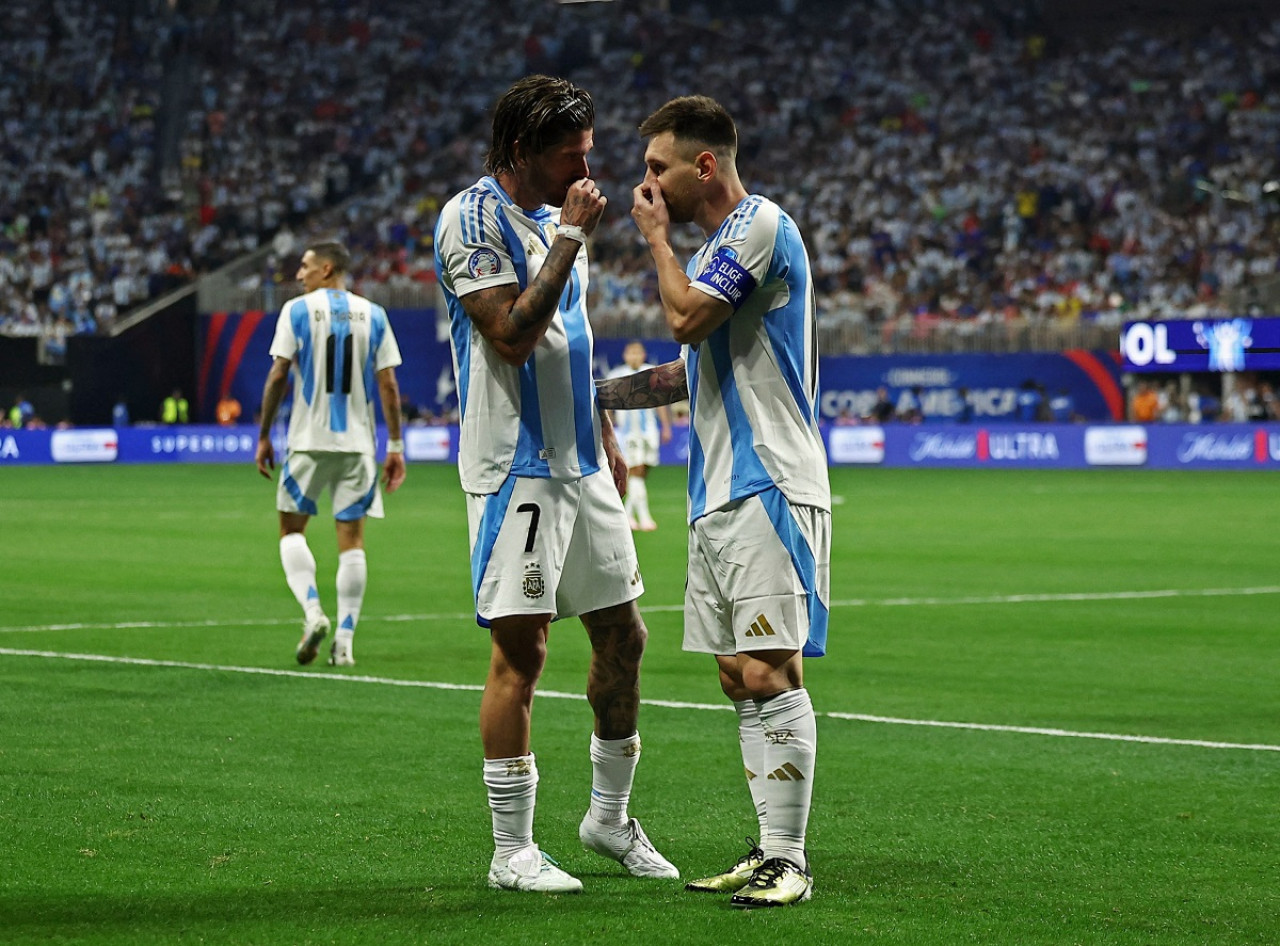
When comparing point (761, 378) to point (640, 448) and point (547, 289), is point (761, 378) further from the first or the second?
point (640, 448)

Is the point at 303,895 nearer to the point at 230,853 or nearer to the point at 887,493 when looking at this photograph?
the point at 230,853

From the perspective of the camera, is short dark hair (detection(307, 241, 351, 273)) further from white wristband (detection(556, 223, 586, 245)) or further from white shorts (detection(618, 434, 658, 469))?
white shorts (detection(618, 434, 658, 469))

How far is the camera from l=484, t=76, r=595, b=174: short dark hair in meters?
5.27

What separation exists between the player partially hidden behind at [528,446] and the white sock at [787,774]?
0.46 m

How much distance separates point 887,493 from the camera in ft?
89.1

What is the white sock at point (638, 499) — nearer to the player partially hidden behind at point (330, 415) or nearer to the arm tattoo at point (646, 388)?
the player partially hidden behind at point (330, 415)

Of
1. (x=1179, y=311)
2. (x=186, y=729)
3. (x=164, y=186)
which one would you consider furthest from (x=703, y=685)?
(x=164, y=186)

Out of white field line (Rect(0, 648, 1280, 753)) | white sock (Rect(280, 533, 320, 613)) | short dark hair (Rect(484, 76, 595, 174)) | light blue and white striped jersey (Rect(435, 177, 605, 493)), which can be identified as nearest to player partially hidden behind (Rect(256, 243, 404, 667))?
white sock (Rect(280, 533, 320, 613))

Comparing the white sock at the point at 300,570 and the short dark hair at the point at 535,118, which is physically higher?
the short dark hair at the point at 535,118

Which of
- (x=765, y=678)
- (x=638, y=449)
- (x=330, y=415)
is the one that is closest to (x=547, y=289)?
(x=765, y=678)

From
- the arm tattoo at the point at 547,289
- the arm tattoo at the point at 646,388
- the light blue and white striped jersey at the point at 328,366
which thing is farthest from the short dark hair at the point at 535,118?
the light blue and white striped jersey at the point at 328,366

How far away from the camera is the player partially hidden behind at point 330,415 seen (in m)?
10.4

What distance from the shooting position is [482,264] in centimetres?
520

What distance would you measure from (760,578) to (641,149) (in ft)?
127
